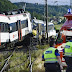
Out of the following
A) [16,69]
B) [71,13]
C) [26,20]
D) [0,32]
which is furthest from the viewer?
[26,20]

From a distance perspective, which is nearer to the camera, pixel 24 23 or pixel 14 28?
pixel 14 28

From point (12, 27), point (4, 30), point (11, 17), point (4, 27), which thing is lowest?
point (4, 30)

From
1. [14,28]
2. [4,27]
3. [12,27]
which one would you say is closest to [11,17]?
[12,27]

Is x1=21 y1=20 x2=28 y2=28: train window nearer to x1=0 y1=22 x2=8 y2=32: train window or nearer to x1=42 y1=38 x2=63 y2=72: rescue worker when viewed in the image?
x1=0 y1=22 x2=8 y2=32: train window

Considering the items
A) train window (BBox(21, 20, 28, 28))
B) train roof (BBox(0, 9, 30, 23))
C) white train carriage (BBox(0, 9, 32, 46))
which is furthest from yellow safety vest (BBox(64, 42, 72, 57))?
train window (BBox(21, 20, 28, 28))

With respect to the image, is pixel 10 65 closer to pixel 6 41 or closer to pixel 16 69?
pixel 16 69

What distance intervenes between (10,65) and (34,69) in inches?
63.1

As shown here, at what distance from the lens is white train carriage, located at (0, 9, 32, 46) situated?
608 inches

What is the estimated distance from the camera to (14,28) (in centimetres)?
1700

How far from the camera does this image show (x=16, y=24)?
17484 mm

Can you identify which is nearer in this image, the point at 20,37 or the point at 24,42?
the point at 20,37

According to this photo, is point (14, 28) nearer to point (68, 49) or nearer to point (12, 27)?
point (12, 27)

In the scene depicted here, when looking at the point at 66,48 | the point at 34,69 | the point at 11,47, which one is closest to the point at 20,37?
the point at 11,47

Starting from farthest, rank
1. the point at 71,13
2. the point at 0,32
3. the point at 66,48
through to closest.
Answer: the point at 0,32, the point at 71,13, the point at 66,48
